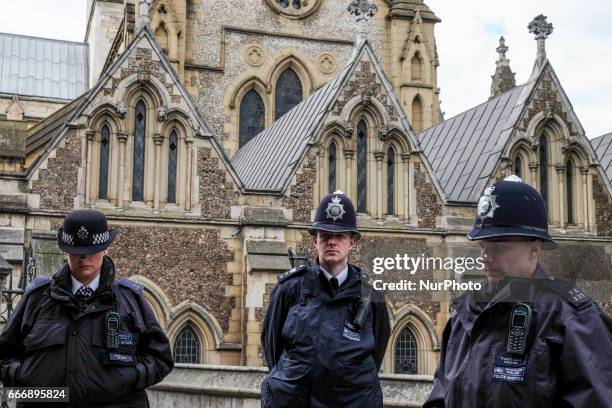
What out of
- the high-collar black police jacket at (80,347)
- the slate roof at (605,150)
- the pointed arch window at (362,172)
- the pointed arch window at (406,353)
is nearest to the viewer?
the high-collar black police jacket at (80,347)

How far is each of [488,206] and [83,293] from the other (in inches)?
93.4

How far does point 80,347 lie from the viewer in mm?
4691

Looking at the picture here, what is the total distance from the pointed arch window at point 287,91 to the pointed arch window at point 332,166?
696 centimetres

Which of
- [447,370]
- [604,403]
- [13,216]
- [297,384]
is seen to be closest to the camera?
[604,403]

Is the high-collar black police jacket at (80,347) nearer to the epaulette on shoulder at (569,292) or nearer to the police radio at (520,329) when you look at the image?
the police radio at (520,329)

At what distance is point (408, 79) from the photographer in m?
24.3

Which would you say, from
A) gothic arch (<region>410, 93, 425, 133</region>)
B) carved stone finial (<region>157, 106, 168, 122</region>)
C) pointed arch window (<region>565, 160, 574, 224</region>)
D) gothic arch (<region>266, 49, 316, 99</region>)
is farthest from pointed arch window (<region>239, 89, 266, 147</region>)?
pointed arch window (<region>565, 160, 574, 224</region>)

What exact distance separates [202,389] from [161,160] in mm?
6917

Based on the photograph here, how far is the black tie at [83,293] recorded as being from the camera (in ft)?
15.7

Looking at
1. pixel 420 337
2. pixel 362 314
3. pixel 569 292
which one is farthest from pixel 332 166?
pixel 569 292

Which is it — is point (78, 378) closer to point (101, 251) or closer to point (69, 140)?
point (101, 251)

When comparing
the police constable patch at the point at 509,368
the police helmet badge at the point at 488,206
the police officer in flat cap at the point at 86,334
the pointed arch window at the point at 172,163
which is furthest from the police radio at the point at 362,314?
the pointed arch window at the point at 172,163

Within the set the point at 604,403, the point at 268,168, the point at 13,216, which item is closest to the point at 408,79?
the point at 268,168

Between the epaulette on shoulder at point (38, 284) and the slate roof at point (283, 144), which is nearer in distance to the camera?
the epaulette on shoulder at point (38, 284)
